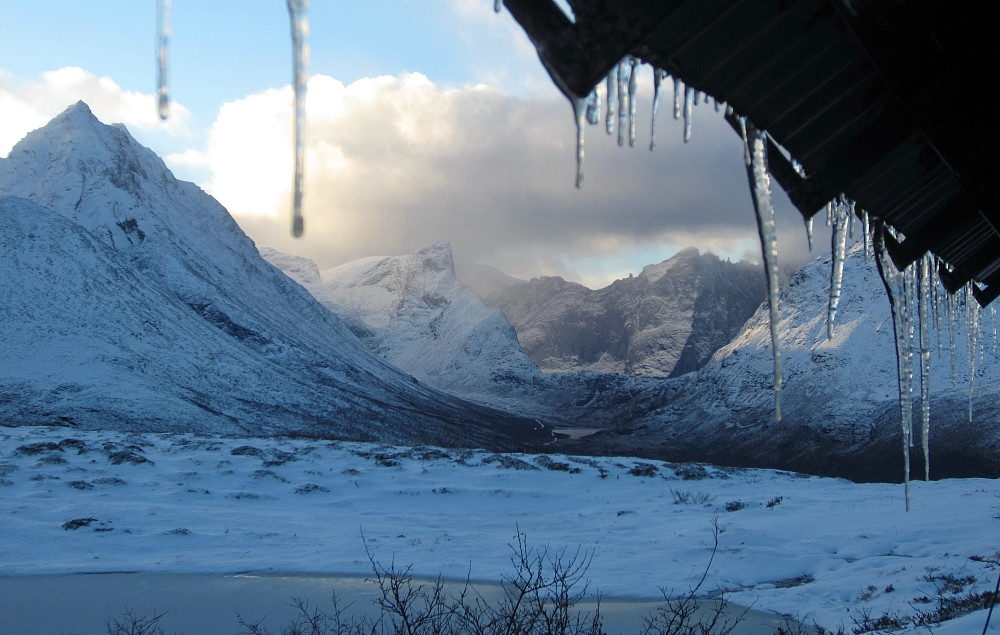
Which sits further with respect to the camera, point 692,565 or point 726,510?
point 726,510

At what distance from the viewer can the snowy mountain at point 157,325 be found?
269 ft

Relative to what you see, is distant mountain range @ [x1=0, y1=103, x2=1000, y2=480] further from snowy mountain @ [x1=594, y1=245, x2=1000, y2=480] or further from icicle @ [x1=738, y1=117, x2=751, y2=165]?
icicle @ [x1=738, y1=117, x2=751, y2=165]

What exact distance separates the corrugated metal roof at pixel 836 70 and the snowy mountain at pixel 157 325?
82324mm

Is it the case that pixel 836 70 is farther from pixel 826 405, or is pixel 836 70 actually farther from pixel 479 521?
pixel 826 405

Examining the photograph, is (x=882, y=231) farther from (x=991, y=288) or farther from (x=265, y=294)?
(x=265, y=294)

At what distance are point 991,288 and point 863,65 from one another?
4413 millimetres

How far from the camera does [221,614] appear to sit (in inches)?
479

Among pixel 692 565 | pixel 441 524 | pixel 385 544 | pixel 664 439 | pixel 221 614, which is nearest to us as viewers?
Answer: pixel 221 614

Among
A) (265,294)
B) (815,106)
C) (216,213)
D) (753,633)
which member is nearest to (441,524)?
(753,633)

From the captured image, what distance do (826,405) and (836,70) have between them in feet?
470

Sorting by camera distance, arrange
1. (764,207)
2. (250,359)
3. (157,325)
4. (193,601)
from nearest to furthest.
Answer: (764,207) → (193,601) → (157,325) → (250,359)

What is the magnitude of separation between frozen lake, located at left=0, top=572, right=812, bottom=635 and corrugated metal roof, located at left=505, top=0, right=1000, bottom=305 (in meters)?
9.70

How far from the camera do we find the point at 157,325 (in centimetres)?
10581

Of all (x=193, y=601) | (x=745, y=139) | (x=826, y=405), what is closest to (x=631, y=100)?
(x=745, y=139)
